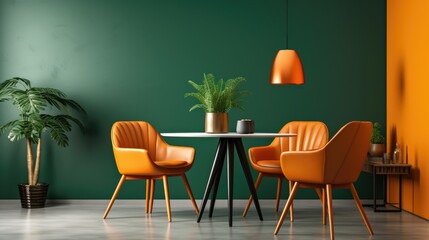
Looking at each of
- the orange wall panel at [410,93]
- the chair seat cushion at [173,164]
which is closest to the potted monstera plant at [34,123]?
the chair seat cushion at [173,164]

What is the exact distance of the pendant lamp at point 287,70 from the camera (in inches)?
247

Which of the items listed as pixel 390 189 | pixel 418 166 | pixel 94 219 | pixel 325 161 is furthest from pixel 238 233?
pixel 390 189

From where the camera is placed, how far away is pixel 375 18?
7.25m

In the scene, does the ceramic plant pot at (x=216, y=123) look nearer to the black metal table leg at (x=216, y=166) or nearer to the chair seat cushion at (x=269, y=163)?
the black metal table leg at (x=216, y=166)

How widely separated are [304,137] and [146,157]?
1.61m

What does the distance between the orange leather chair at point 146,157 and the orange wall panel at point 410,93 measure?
2.03 metres

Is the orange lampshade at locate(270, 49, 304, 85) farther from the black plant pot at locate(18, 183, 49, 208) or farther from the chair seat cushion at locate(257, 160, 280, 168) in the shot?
the black plant pot at locate(18, 183, 49, 208)

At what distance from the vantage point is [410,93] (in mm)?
6355

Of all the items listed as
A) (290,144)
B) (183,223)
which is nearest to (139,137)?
(183,223)

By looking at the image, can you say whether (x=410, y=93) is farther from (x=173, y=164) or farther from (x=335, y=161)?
(x=173, y=164)

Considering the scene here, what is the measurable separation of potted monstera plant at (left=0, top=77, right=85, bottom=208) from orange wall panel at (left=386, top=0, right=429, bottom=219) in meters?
3.23

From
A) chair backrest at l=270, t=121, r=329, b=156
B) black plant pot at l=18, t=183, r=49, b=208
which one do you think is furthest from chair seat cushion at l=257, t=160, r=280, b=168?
black plant pot at l=18, t=183, r=49, b=208

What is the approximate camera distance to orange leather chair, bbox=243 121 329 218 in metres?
6.26

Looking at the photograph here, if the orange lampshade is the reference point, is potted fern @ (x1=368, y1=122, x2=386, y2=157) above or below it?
below
